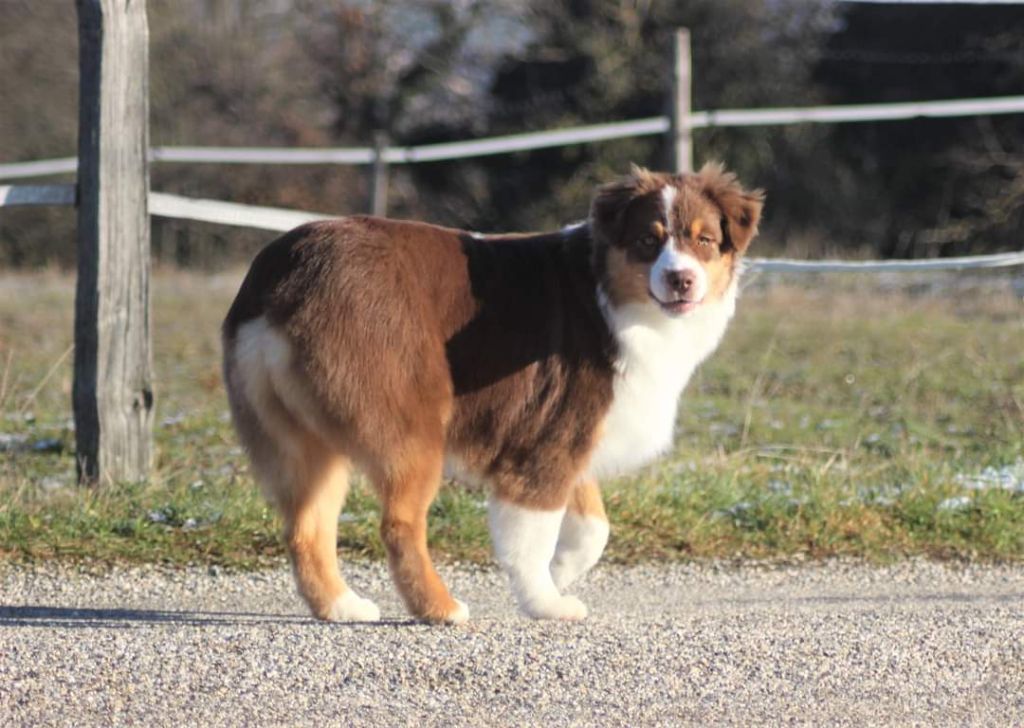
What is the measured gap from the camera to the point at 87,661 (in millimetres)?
4168

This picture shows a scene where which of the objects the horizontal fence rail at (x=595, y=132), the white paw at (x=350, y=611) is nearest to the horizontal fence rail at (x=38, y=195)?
the white paw at (x=350, y=611)

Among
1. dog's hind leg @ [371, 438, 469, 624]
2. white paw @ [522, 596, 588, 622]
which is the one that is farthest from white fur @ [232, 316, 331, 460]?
white paw @ [522, 596, 588, 622]

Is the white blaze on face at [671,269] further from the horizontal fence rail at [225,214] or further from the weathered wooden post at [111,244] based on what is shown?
the weathered wooden post at [111,244]

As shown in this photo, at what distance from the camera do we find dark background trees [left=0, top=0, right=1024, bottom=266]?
61.9 feet

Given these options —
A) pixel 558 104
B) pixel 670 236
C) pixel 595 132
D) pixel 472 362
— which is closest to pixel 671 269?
pixel 670 236

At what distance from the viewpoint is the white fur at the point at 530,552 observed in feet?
15.8

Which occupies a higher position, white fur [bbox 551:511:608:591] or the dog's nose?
the dog's nose

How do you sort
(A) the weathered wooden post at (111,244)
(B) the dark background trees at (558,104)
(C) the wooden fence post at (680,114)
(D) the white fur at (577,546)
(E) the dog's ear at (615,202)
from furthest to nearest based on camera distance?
(B) the dark background trees at (558,104) < (C) the wooden fence post at (680,114) < (A) the weathered wooden post at (111,244) < (D) the white fur at (577,546) < (E) the dog's ear at (615,202)

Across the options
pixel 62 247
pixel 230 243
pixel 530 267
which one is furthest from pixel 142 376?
pixel 62 247

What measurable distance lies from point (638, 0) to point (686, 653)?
16.9m

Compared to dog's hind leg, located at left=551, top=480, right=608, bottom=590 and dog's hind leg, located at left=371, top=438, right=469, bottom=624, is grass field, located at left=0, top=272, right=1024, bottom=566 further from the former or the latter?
dog's hind leg, located at left=371, top=438, right=469, bottom=624

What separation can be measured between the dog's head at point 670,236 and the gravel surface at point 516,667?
3.52 ft

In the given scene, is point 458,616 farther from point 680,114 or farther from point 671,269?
point 680,114

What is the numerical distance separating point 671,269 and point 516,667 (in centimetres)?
138
